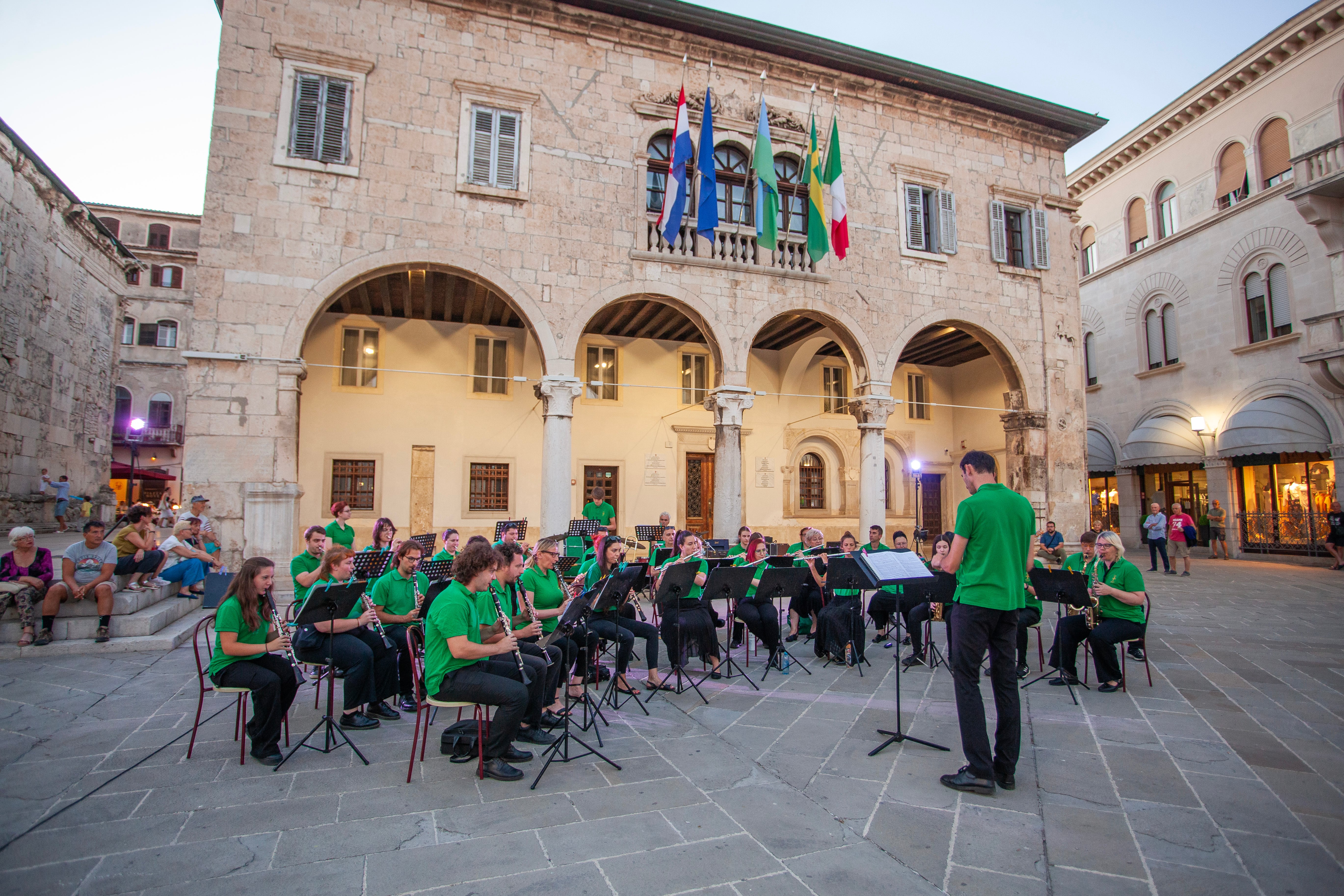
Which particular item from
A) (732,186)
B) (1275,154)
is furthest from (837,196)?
(1275,154)

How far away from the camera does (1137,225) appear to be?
66.0 feet

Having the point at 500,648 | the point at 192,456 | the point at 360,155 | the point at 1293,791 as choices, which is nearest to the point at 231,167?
the point at 360,155

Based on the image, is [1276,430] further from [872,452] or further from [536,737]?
[536,737]

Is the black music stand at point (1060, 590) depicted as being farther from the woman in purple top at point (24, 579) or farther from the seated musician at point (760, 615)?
the woman in purple top at point (24, 579)

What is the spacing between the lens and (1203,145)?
17922 mm

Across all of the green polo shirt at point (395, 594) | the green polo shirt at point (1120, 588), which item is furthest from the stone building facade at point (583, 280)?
the green polo shirt at point (1120, 588)

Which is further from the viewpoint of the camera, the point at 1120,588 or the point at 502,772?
the point at 1120,588

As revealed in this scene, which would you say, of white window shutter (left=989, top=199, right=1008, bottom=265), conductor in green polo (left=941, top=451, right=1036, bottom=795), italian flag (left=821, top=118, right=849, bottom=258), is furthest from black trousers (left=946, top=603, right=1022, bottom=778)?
white window shutter (left=989, top=199, right=1008, bottom=265)

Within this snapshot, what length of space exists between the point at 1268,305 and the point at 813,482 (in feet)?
38.9

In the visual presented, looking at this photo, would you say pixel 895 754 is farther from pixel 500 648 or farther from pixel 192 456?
pixel 192 456

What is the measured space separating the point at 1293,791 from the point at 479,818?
414 cm

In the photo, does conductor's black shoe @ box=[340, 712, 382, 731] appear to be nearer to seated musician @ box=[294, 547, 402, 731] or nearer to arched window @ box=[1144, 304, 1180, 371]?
seated musician @ box=[294, 547, 402, 731]

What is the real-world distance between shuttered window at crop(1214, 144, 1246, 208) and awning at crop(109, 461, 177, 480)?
35930mm

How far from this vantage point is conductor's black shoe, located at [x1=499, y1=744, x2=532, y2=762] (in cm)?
381
